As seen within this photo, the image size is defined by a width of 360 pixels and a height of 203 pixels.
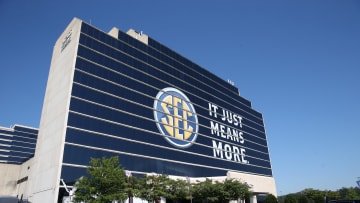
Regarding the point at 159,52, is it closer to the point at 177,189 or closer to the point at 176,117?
the point at 176,117

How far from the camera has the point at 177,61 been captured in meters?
82.4

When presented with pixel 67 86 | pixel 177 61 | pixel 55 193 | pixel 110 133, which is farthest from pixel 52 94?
pixel 177 61

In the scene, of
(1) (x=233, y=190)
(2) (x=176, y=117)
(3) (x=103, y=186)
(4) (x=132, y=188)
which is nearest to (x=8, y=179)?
(2) (x=176, y=117)

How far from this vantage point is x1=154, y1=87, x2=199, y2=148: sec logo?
226 ft

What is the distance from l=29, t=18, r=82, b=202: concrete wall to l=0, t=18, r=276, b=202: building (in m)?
0.20

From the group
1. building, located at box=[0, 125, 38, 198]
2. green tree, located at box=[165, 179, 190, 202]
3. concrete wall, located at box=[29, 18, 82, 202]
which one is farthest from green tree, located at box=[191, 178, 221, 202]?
building, located at box=[0, 125, 38, 198]

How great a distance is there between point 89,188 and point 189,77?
177 feet

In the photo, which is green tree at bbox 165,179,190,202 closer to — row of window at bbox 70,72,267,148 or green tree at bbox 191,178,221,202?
green tree at bbox 191,178,221,202

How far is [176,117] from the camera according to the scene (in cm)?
7350

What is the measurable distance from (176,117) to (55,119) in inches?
1168

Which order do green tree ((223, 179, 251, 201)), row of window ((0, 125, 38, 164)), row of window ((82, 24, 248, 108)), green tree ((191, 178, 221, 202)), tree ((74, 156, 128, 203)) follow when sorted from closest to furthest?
tree ((74, 156, 128, 203)), green tree ((191, 178, 221, 202)), green tree ((223, 179, 251, 201)), row of window ((82, 24, 248, 108)), row of window ((0, 125, 38, 164))

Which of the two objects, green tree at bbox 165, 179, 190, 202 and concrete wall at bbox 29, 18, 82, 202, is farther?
green tree at bbox 165, 179, 190, 202

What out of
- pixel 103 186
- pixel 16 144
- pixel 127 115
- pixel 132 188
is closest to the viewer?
pixel 103 186

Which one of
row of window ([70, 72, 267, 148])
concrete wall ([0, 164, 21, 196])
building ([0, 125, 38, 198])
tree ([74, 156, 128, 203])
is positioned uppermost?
building ([0, 125, 38, 198])
